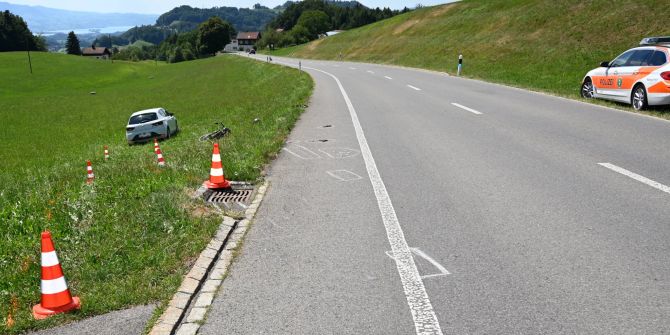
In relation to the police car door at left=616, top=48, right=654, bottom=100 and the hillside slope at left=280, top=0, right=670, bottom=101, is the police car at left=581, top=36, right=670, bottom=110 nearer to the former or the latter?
the police car door at left=616, top=48, right=654, bottom=100

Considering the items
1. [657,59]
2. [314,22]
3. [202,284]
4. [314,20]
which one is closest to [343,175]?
[202,284]

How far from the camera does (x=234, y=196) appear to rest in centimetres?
705

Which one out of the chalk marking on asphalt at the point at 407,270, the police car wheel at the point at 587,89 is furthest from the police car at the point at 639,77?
the chalk marking on asphalt at the point at 407,270

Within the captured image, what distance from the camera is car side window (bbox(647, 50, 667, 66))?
1223cm

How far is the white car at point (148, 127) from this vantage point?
20.6m

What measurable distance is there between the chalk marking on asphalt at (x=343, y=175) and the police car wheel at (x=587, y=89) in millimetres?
11257

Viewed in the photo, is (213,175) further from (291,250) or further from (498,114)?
A: (498,114)

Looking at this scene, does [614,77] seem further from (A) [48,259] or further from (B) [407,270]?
(A) [48,259]

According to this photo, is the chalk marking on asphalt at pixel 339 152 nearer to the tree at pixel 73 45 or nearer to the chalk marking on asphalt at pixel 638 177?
the chalk marking on asphalt at pixel 638 177

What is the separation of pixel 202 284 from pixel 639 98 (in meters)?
12.8

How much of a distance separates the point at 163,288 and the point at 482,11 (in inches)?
2127

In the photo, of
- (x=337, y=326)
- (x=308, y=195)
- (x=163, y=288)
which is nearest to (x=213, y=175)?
(x=308, y=195)

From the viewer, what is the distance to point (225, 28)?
146m

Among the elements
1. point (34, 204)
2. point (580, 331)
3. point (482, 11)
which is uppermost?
point (482, 11)
